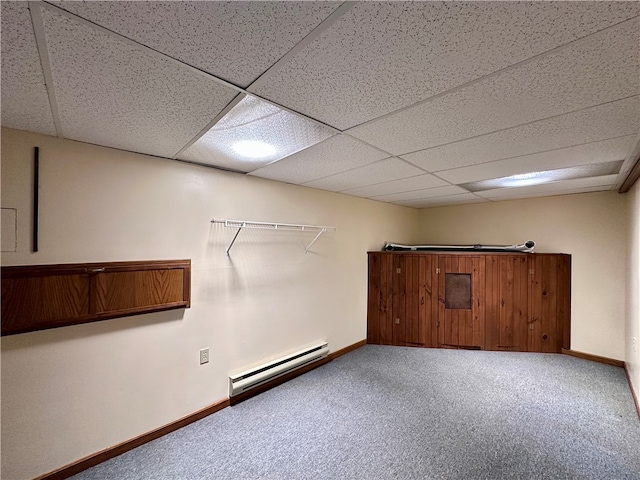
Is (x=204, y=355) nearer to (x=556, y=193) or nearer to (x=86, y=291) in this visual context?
(x=86, y=291)

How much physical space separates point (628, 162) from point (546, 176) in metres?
0.58

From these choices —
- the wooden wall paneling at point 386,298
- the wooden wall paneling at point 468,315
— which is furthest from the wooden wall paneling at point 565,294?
the wooden wall paneling at point 386,298

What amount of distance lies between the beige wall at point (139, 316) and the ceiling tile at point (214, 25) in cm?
137

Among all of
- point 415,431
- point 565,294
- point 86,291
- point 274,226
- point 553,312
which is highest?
point 274,226

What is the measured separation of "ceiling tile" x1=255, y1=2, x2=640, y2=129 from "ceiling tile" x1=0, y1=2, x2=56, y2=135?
2.30 feet

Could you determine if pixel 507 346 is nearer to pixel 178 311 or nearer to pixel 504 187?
pixel 504 187

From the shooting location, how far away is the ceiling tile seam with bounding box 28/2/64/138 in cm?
72

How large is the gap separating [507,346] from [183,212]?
170 inches

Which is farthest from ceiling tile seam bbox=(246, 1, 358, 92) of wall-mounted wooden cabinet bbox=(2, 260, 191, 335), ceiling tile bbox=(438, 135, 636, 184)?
ceiling tile bbox=(438, 135, 636, 184)

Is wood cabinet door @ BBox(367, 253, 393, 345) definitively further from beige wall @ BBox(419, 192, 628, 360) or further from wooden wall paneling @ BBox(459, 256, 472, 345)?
beige wall @ BBox(419, 192, 628, 360)

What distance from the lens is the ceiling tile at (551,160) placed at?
5.68 feet

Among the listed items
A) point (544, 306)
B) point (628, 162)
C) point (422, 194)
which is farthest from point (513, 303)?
point (628, 162)

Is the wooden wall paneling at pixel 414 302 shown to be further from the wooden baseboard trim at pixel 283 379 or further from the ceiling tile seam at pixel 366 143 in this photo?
the ceiling tile seam at pixel 366 143

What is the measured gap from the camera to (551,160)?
2.03m
